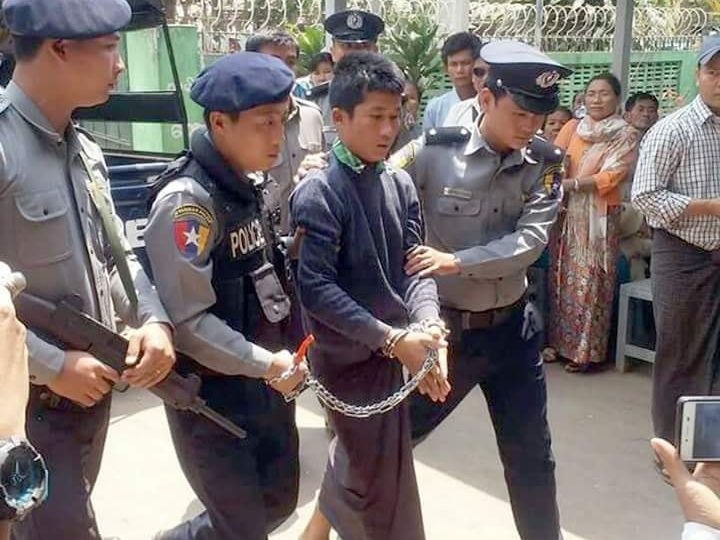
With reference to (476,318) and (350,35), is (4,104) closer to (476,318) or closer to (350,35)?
(476,318)

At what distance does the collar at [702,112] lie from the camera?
11.4 ft

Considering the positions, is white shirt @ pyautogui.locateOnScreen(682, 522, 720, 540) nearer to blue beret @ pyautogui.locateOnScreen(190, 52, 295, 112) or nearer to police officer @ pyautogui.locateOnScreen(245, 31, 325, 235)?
blue beret @ pyautogui.locateOnScreen(190, 52, 295, 112)

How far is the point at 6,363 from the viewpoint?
1189 millimetres

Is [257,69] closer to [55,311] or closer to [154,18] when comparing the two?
[55,311]

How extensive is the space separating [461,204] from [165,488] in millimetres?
1722

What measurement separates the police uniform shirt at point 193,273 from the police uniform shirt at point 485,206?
894mm

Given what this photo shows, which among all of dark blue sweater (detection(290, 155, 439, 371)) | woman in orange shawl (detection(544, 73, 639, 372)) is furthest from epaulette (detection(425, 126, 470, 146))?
woman in orange shawl (detection(544, 73, 639, 372))

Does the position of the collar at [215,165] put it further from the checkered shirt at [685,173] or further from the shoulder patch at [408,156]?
the checkered shirt at [685,173]

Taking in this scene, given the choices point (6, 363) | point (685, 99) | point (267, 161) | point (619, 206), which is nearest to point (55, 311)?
point (267, 161)

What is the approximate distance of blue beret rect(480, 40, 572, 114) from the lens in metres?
2.72

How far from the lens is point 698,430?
1.50 m

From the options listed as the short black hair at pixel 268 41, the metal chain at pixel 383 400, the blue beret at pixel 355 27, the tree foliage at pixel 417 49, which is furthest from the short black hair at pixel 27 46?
the tree foliage at pixel 417 49

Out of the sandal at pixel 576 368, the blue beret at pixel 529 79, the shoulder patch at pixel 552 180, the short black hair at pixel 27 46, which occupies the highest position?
the short black hair at pixel 27 46

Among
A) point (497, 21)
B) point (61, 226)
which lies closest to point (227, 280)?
point (61, 226)
